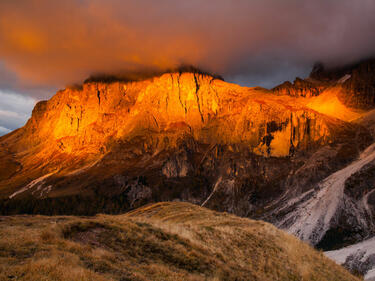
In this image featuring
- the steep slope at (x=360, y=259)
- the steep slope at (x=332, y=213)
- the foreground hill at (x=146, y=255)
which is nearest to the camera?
the foreground hill at (x=146, y=255)

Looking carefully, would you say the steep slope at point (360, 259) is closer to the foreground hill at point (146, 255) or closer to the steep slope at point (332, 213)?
the steep slope at point (332, 213)

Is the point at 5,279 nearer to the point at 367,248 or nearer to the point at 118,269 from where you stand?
the point at 118,269

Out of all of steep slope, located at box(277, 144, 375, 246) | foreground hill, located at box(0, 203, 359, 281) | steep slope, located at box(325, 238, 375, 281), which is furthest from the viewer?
steep slope, located at box(277, 144, 375, 246)

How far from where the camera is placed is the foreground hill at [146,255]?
9948 mm

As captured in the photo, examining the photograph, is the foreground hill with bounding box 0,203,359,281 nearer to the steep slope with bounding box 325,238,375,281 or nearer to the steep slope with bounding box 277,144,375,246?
the steep slope with bounding box 325,238,375,281

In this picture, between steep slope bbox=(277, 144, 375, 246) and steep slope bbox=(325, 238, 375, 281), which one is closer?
steep slope bbox=(325, 238, 375, 281)

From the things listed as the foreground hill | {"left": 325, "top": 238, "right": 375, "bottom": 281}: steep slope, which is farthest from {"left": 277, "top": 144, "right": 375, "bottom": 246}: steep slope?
the foreground hill

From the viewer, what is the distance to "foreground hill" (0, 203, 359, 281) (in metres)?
9.95

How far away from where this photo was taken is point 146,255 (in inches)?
539

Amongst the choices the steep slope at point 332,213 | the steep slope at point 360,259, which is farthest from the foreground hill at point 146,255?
the steep slope at point 332,213

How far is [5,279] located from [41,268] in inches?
38.9

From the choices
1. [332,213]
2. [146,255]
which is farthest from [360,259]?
[146,255]

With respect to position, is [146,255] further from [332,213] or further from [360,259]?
[332,213]

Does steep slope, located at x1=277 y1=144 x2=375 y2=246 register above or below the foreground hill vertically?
below
